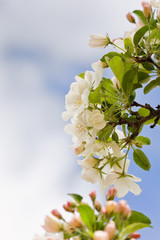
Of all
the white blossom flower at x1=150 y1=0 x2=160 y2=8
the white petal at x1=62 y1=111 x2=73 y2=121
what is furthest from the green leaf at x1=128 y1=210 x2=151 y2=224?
the white blossom flower at x1=150 y1=0 x2=160 y2=8

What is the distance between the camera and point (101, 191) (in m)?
1.84

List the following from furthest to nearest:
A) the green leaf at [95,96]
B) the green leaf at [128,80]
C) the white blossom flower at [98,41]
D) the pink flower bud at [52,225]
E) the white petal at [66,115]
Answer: the white blossom flower at [98,41], the white petal at [66,115], the green leaf at [128,80], the green leaf at [95,96], the pink flower bud at [52,225]

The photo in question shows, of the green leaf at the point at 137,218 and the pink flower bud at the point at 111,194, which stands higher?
the pink flower bud at the point at 111,194

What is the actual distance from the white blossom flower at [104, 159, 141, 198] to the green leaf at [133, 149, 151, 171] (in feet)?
0.93

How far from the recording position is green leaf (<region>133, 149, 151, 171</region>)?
2100 millimetres

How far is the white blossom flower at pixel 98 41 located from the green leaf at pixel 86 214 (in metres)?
1.31

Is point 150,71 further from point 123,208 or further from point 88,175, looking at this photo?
point 123,208

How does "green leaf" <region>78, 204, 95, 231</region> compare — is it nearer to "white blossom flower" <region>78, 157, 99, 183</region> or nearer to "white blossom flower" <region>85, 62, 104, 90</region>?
"white blossom flower" <region>78, 157, 99, 183</region>

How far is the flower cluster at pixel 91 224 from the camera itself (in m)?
1.14

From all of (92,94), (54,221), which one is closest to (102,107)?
(92,94)

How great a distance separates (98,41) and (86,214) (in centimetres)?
134

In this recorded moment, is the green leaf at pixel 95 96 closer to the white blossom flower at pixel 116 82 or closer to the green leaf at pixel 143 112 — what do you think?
the white blossom flower at pixel 116 82

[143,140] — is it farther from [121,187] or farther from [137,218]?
[137,218]

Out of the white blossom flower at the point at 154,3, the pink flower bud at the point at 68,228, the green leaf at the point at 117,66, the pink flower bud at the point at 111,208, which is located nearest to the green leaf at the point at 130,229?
the pink flower bud at the point at 111,208
